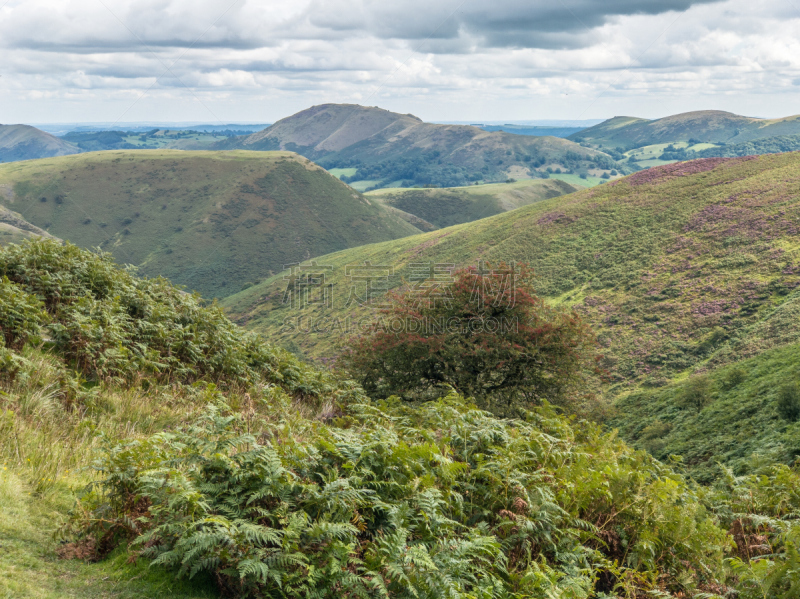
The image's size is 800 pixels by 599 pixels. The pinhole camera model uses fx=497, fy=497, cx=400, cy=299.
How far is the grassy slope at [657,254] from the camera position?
3072 centimetres

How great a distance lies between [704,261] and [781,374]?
26272 mm

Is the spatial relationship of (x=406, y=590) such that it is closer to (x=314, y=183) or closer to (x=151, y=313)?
(x=151, y=313)

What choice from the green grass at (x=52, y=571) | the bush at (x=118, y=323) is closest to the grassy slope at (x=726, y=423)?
the green grass at (x=52, y=571)

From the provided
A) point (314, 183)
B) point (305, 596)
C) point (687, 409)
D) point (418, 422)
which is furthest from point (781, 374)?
point (314, 183)

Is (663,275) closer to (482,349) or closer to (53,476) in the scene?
(482,349)

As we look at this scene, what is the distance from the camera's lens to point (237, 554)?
3.53 meters

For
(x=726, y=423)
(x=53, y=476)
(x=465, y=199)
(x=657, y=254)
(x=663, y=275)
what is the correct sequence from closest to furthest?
(x=53, y=476) → (x=726, y=423) → (x=663, y=275) → (x=657, y=254) → (x=465, y=199)

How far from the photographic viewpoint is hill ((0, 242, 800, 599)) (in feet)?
11.5

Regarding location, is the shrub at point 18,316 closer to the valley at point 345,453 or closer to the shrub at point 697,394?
the valley at point 345,453

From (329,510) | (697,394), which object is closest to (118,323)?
(329,510)

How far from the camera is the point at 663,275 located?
3972 cm

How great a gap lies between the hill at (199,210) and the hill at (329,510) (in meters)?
99.8

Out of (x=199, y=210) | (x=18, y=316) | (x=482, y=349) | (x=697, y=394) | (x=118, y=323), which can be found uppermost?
(x=199, y=210)

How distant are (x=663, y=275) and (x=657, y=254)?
14.9ft
